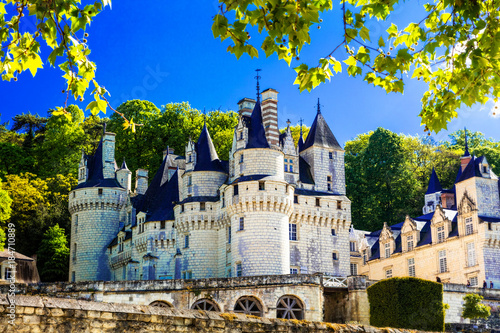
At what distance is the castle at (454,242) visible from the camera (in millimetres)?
44562

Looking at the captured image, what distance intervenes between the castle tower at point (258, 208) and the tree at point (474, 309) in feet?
33.5

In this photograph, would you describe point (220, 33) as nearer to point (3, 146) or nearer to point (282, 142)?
point (282, 142)

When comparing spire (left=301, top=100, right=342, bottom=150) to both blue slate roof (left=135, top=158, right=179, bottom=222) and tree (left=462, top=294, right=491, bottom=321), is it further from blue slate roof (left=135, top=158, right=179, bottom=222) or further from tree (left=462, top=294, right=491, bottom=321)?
tree (left=462, top=294, right=491, bottom=321)

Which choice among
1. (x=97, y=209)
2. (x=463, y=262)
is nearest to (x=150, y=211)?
(x=97, y=209)

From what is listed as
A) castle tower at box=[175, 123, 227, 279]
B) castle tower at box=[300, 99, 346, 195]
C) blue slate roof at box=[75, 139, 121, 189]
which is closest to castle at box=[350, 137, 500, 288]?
castle tower at box=[300, 99, 346, 195]

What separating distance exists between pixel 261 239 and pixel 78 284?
1091 cm

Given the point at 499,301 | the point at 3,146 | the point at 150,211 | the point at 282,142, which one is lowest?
the point at 499,301

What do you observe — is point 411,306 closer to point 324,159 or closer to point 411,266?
point 324,159

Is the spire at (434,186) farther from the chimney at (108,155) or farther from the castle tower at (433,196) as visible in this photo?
the chimney at (108,155)

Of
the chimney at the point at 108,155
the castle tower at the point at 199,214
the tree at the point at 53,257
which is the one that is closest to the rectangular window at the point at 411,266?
the castle tower at the point at 199,214

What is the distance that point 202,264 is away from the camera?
4438cm

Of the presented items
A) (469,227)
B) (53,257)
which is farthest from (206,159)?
(469,227)

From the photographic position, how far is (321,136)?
160 feet

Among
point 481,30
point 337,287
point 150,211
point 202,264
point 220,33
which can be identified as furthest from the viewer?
point 150,211
